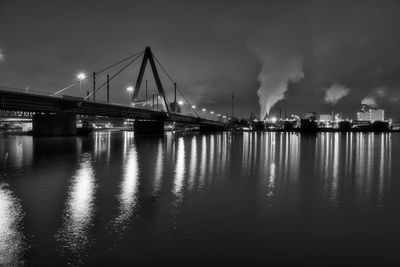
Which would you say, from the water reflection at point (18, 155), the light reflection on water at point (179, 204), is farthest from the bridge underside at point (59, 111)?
the light reflection on water at point (179, 204)

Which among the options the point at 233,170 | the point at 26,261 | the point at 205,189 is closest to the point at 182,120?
the point at 233,170

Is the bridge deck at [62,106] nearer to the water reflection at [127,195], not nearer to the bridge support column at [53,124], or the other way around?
the bridge support column at [53,124]

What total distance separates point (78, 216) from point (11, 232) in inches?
82.5

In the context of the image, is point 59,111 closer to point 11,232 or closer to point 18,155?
point 18,155

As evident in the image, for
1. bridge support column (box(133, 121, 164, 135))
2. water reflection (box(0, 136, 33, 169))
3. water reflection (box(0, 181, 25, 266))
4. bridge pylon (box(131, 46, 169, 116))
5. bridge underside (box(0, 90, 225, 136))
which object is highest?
bridge pylon (box(131, 46, 169, 116))

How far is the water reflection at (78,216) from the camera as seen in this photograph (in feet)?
29.5

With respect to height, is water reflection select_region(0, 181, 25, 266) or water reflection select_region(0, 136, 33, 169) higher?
water reflection select_region(0, 136, 33, 169)

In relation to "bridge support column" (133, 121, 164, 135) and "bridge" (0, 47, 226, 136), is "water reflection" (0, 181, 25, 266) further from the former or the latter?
"bridge support column" (133, 121, 164, 135)

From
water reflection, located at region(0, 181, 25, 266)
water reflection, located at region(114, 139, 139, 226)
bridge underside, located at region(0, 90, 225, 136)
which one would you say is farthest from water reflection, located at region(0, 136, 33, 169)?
bridge underside, located at region(0, 90, 225, 136)

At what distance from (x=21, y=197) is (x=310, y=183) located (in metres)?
13.4

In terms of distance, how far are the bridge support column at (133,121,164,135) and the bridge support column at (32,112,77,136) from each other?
25.9 meters

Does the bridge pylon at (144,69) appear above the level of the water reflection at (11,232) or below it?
above

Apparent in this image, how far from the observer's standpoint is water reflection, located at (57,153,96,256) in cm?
900

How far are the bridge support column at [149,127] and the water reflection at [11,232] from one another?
83992mm
